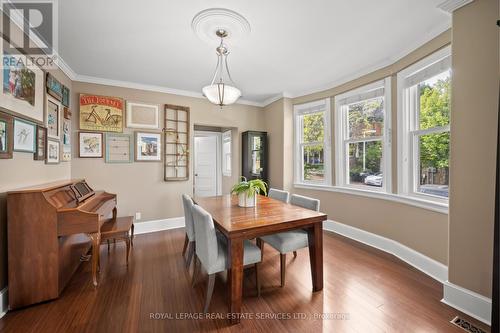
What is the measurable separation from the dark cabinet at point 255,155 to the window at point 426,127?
2526 millimetres

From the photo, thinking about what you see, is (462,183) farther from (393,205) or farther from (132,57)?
(132,57)

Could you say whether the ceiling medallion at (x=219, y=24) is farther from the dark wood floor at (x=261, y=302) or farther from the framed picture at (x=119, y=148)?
the dark wood floor at (x=261, y=302)

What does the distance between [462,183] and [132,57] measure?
12.3 feet

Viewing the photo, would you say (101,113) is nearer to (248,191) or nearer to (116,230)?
(116,230)

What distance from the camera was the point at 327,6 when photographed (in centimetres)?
180

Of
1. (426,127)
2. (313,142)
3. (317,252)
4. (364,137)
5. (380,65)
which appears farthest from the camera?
(313,142)

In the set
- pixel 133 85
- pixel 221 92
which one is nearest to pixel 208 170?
pixel 133 85

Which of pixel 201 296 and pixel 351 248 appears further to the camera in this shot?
pixel 351 248

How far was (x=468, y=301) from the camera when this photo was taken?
167 centimetres

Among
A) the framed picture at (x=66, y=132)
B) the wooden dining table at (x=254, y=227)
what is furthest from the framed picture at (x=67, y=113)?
the wooden dining table at (x=254, y=227)

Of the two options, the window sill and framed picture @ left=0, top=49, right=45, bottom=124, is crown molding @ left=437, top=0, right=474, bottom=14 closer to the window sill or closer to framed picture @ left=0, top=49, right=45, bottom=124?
the window sill

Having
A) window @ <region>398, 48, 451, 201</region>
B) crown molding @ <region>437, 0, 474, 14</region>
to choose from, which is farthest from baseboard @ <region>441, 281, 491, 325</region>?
crown molding @ <region>437, 0, 474, 14</region>

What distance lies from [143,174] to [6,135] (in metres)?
1.94

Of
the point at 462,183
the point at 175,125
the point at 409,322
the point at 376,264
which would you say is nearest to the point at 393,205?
the point at 376,264
